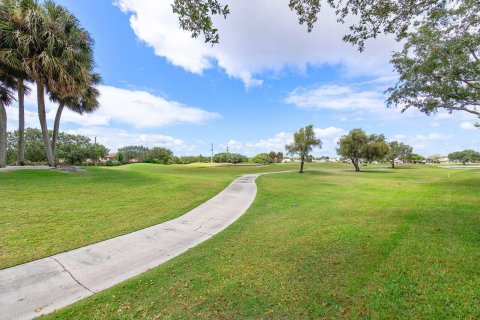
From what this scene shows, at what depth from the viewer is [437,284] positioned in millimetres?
3402

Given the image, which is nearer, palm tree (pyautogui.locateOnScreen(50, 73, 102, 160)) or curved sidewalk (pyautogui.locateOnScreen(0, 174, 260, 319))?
curved sidewalk (pyautogui.locateOnScreen(0, 174, 260, 319))

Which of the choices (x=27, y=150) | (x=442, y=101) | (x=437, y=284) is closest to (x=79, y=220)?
(x=437, y=284)

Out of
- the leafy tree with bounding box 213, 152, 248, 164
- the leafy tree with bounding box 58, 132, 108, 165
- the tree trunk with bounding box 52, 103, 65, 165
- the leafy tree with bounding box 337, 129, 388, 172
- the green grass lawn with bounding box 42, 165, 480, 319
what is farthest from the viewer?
the leafy tree with bounding box 213, 152, 248, 164

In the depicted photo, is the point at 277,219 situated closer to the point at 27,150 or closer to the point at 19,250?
the point at 19,250

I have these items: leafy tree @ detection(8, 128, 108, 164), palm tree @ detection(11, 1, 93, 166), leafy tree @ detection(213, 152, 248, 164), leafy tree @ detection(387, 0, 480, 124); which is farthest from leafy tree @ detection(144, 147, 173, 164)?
leafy tree @ detection(387, 0, 480, 124)

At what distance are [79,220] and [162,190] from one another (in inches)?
221

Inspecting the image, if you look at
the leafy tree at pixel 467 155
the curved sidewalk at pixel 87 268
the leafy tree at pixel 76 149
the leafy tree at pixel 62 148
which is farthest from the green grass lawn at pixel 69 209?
the leafy tree at pixel 467 155

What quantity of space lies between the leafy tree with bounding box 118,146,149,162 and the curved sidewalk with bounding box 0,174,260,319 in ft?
291

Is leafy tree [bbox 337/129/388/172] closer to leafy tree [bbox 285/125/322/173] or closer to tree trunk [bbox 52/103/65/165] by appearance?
leafy tree [bbox 285/125/322/173]

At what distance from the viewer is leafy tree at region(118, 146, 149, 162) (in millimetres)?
90000

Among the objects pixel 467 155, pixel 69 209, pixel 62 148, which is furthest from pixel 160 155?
pixel 467 155

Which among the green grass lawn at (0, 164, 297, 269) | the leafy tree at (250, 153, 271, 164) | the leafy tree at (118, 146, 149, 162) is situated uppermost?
the leafy tree at (118, 146, 149, 162)

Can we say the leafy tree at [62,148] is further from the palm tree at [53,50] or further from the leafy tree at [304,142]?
the leafy tree at [304,142]

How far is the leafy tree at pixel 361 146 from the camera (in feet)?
123
